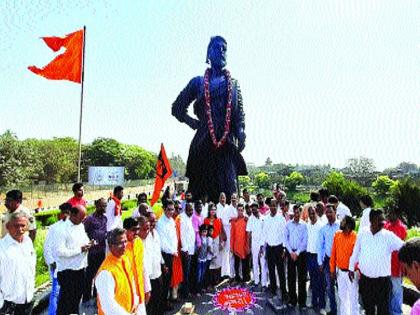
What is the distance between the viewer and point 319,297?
579cm

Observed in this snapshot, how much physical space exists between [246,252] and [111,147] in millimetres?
58664

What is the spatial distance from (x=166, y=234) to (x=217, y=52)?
498 centimetres

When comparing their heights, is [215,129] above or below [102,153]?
below

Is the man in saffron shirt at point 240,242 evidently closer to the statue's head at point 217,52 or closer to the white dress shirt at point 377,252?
the white dress shirt at point 377,252

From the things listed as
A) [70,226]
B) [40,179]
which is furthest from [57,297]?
[40,179]

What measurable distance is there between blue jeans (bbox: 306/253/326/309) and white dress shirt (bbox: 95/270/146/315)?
356 cm

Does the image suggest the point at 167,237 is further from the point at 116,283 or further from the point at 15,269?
the point at 116,283

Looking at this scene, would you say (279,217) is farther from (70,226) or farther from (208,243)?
(70,226)

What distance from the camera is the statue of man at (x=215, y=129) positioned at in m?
9.11

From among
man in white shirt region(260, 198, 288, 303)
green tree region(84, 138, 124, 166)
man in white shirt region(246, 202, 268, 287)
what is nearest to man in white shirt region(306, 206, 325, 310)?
man in white shirt region(260, 198, 288, 303)

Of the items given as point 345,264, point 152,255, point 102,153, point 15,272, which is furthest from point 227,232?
point 102,153

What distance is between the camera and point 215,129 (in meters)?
9.15

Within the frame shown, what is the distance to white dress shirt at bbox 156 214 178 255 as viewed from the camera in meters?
5.68

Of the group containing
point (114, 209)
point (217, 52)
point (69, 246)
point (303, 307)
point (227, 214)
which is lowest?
point (303, 307)
